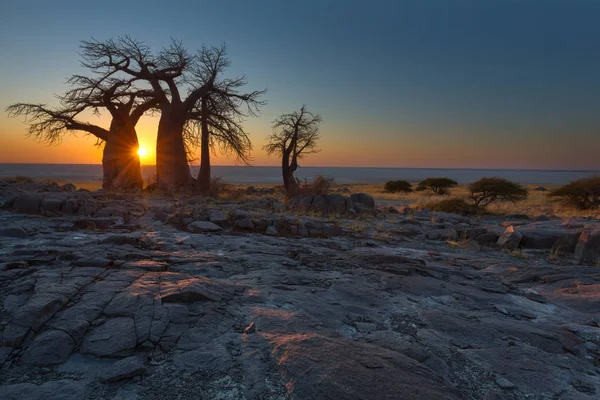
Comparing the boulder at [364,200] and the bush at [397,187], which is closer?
the boulder at [364,200]

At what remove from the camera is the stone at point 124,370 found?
215cm

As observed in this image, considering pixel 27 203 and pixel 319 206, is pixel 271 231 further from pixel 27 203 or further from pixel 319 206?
pixel 27 203

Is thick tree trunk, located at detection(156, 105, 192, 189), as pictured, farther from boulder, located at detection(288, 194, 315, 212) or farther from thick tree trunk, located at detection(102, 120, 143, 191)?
boulder, located at detection(288, 194, 315, 212)

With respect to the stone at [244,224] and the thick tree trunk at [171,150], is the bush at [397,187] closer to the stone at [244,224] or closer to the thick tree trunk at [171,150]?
the thick tree trunk at [171,150]

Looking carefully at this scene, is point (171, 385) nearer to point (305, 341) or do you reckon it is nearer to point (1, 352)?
point (305, 341)

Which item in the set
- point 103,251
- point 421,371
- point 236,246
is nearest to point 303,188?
point 236,246

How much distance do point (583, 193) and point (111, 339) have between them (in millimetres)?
21543

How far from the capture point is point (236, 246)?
5820 millimetres

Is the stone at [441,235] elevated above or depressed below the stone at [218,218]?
below

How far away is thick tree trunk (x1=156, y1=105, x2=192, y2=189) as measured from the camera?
14.0 meters

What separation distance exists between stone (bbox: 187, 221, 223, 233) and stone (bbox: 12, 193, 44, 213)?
353cm

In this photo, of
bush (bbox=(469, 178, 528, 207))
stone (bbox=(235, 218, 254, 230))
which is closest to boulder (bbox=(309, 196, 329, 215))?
stone (bbox=(235, 218, 254, 230))

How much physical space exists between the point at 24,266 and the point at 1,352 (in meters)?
1.71

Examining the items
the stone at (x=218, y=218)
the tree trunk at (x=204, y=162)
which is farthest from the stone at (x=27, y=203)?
the tree trunk at (x=204, y=162)
